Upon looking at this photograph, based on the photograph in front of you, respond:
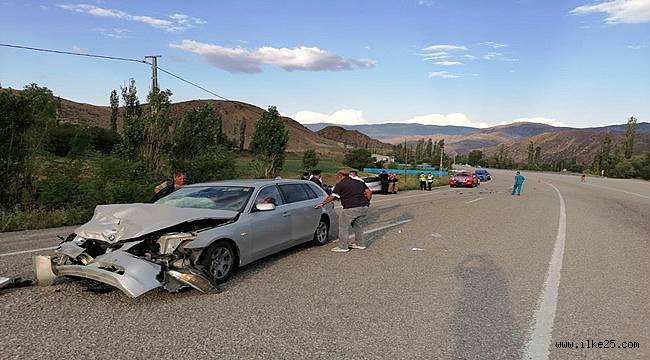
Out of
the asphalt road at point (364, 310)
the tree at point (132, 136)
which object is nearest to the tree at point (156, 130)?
the tree at point (132, 136)

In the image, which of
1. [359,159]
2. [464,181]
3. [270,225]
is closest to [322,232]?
[270,225]

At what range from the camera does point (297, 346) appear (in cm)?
441

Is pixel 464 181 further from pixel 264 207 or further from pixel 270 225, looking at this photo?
pixel 264 207

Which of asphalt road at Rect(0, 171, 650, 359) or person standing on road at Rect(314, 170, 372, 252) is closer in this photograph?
asphalt road at Rect(0, 171, 650, 359)

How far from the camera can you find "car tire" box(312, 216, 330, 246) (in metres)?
9.36

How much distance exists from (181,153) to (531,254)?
16.0m

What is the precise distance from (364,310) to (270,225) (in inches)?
102

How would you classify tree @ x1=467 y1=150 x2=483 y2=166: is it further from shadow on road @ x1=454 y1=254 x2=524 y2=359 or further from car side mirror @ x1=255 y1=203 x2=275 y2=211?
car side mirror @ x1=255 y1=203 x2=275 y2=211

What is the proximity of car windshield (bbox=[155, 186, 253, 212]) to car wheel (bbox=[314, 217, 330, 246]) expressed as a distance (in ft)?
6.70

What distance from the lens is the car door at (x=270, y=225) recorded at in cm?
725

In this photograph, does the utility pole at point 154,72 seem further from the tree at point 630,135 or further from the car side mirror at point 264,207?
the tree at point 630,135

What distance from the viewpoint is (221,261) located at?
651cm

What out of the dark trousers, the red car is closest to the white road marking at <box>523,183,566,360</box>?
the dark trousers

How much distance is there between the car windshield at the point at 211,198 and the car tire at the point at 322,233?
2.04 meters
